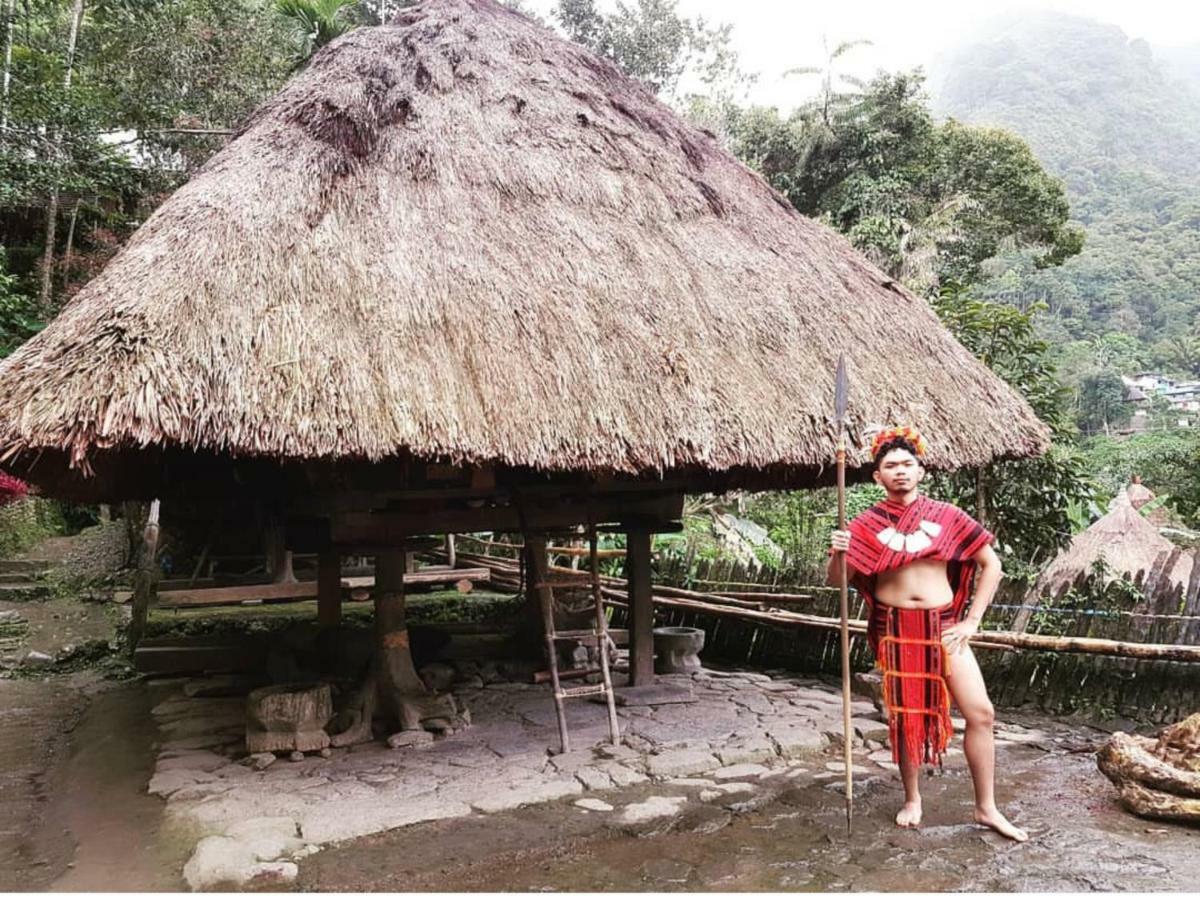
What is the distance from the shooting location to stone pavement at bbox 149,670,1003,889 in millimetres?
3596

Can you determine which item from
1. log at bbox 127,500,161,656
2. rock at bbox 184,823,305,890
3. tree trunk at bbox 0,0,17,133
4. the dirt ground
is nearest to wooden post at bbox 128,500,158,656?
log at bbox 127,500,161,656

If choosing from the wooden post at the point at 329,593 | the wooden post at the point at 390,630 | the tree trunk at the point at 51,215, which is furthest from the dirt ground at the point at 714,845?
the tree trunk at the point at 51,215

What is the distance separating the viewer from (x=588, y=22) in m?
17.7

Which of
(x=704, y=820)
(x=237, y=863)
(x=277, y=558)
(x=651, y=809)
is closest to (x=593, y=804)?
(x=651, y=809)

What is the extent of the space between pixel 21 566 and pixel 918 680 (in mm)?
12537

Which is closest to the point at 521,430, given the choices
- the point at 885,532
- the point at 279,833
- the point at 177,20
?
the point at 885,532

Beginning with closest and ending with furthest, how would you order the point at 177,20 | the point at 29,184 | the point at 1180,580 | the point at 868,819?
the point at 868,819 → the point at 1180,580 → the point at 29,184 → the point at 177,20

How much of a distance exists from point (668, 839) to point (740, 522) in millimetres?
8179

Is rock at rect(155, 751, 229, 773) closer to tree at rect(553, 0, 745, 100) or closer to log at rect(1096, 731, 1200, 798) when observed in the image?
log at rect(1096, 731, 1200, 798)

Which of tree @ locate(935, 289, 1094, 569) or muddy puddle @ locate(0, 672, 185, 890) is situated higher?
tree @ locate(935, 289, 1094, 569)

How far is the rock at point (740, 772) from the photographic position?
4309mm

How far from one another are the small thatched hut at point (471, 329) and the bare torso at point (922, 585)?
1171 mm

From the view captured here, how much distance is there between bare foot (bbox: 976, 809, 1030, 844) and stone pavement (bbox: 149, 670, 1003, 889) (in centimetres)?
91

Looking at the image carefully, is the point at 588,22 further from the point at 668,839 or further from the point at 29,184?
the point at 668,839
